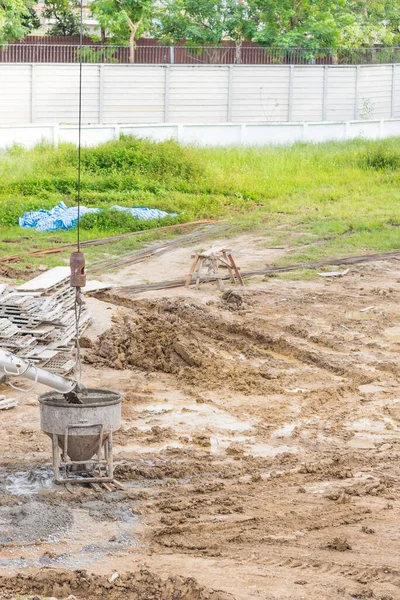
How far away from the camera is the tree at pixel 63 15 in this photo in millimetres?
44500

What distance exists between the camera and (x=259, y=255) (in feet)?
71.5

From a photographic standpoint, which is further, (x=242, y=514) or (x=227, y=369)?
(x=227, y=369)

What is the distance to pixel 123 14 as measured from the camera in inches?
1580

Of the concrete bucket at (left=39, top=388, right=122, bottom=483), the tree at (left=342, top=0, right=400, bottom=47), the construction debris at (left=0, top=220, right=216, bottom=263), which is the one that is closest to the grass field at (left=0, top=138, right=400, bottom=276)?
the construction debris at (left=0, top=220, right=216, bottom=263)

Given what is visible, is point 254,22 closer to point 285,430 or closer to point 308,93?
point 308,93

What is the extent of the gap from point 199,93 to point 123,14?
5003mm

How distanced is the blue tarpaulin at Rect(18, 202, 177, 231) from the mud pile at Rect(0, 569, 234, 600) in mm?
15941

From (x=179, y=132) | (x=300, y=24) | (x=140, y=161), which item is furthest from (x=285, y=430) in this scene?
(x=300, y=24)

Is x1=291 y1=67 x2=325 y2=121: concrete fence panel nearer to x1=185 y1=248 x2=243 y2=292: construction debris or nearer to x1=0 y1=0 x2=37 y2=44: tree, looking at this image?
x1=0 y1=0 x2=37 y2=44: tree

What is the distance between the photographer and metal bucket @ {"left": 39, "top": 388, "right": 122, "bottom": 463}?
31.4 feet

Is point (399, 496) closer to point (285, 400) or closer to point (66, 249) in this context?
point (285, 400)

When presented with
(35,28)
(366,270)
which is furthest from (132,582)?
(35,28)

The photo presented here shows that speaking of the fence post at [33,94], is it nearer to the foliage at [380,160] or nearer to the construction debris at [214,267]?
the foliage at [380,160]

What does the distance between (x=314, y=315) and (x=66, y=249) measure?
6333 millimetres
